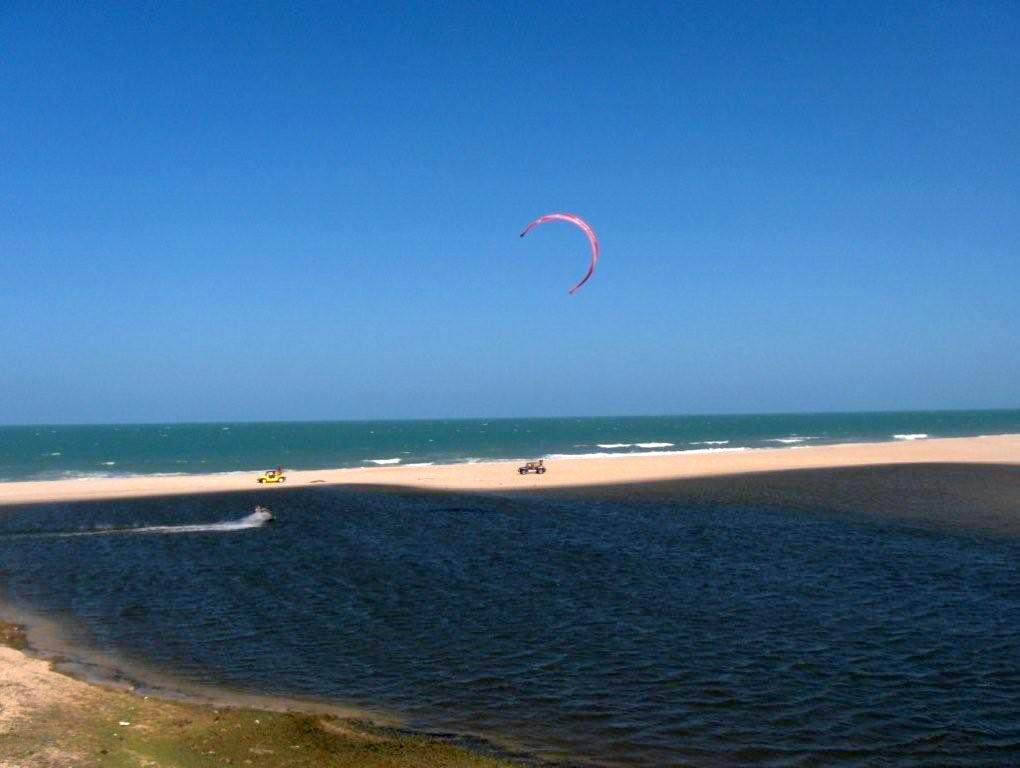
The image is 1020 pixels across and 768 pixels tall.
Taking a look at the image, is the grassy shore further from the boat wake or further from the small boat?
the small boat

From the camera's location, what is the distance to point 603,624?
56.1 ft

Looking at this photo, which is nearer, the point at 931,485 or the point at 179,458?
the point at 931,485

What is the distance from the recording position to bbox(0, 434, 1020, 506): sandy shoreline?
161 feet

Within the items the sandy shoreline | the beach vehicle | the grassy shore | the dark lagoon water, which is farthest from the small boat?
the grassy shore

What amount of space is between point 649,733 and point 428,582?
1155cm

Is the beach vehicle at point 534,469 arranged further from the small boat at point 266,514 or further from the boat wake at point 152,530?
the boat wake at point 152,530

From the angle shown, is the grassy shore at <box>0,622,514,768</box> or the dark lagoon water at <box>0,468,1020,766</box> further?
the dark lagoon water at <box>0,468,1020,766</box>

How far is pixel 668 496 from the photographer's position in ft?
135

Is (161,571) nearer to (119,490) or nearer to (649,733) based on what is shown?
(649,733)

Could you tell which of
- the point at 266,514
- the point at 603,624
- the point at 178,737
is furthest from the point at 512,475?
the point at 178,737

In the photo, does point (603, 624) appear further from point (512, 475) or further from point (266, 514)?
point (512, 475)

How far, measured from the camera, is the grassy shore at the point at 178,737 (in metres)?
10.1

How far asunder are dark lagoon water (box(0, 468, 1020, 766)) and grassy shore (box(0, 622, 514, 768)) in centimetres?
108

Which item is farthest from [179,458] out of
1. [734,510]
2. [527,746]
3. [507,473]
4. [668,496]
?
[527,746]
